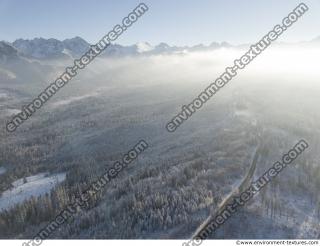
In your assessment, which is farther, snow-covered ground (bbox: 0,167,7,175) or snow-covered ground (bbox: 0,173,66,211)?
snow-covered ground (bbox: 0,167,7,175)

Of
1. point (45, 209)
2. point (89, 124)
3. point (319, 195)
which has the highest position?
point (89, 124)

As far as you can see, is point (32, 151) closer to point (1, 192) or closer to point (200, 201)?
point (1, 192)

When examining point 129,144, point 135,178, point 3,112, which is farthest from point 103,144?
point 3,112

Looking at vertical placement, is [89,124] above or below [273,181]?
above

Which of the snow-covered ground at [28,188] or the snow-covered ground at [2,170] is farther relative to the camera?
the snow-covered ground at [2,170]

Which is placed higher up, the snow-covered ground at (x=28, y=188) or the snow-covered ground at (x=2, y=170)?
the snow-covered ground at (x=2, y=170)

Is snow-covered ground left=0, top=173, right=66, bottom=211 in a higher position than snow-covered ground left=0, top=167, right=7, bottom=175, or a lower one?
lower

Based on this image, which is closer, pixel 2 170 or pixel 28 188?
pixel 28 188

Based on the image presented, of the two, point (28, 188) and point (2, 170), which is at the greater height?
point (2, 170)
